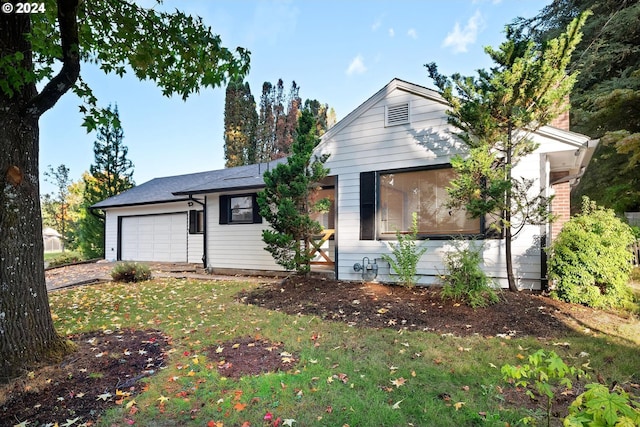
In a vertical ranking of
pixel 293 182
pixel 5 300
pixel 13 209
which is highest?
pixel 293 182

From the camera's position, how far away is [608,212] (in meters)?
5.73

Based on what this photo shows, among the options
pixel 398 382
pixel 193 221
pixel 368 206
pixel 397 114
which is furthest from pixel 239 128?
pixel 398 382

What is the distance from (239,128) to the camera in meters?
25.7

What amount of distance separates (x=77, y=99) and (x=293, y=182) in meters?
4.13

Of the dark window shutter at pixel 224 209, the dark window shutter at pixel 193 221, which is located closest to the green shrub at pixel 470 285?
the dark window shutter at pixel 224 209

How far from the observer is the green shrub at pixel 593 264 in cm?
522

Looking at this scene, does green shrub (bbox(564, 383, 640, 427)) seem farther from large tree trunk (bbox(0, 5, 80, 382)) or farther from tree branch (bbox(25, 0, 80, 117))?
tree branch (bbox(25, 0, 80, 117))

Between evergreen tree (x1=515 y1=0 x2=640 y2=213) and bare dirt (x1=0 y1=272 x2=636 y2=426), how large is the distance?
10294mm

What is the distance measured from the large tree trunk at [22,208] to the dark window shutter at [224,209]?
709 centimetres

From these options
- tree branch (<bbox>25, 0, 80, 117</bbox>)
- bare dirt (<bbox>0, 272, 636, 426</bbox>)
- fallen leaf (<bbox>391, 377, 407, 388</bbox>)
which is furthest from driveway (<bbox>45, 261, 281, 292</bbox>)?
tree branch (<bbox>25, 0, 80, 117</bbox>)

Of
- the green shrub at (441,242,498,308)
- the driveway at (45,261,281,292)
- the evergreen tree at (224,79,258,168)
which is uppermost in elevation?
the evergreen tree at (224,79,258,168)

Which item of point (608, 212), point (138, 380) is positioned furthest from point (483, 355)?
point (608, 212)

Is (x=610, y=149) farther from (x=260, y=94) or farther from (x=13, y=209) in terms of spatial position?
(x=260, y=94)

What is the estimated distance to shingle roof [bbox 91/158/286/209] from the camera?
10586 millimetres
